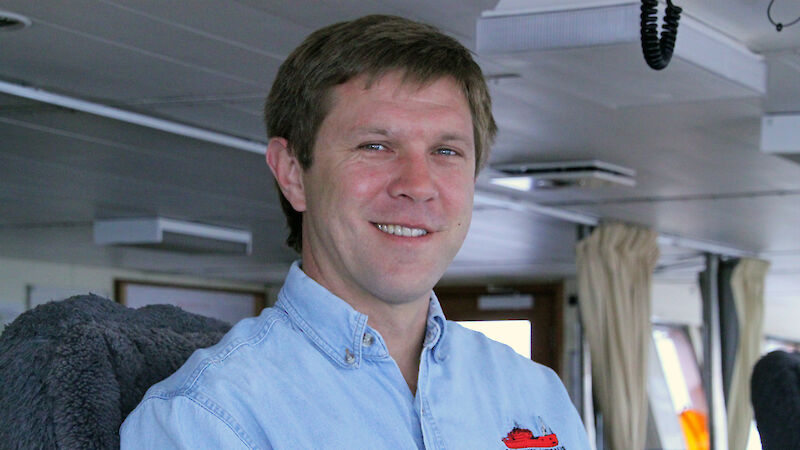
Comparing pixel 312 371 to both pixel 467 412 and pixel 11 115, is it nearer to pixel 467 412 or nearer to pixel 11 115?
pixel 467 412

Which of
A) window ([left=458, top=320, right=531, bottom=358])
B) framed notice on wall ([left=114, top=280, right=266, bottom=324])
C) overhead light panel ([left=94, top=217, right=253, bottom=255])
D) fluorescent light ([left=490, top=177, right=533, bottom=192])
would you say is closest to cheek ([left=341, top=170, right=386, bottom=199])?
fluorescent light ([left=490, top=177, right=533, bottom=192])

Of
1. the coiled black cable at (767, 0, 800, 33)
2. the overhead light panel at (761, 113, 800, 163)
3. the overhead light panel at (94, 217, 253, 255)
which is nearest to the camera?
the coiled black cable at (767, 0, 800, 33)

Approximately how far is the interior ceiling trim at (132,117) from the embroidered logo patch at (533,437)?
346 cm

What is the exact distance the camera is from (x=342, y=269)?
4.43 feet

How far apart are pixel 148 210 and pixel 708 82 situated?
5.08m

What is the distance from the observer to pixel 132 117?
4910 millimetres

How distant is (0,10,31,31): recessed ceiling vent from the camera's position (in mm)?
3560

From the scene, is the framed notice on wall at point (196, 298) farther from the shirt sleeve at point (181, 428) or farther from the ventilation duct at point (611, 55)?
the shirt sleeve at point (181, 428)

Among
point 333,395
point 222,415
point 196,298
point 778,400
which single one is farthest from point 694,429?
point 222,415

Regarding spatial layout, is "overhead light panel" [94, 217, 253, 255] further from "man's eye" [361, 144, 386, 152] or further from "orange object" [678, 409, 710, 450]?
"orange object" [678, 409, 710, 450]

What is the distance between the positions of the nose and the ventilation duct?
2106mm

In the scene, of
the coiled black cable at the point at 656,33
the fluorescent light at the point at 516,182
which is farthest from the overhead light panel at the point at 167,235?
the coiled black cable at the point at 656,33

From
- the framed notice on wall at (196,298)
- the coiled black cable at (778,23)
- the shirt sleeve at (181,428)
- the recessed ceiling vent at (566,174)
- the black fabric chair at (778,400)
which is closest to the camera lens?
the shirt sleeve at (181,428)

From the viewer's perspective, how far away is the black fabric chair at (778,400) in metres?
1.63
